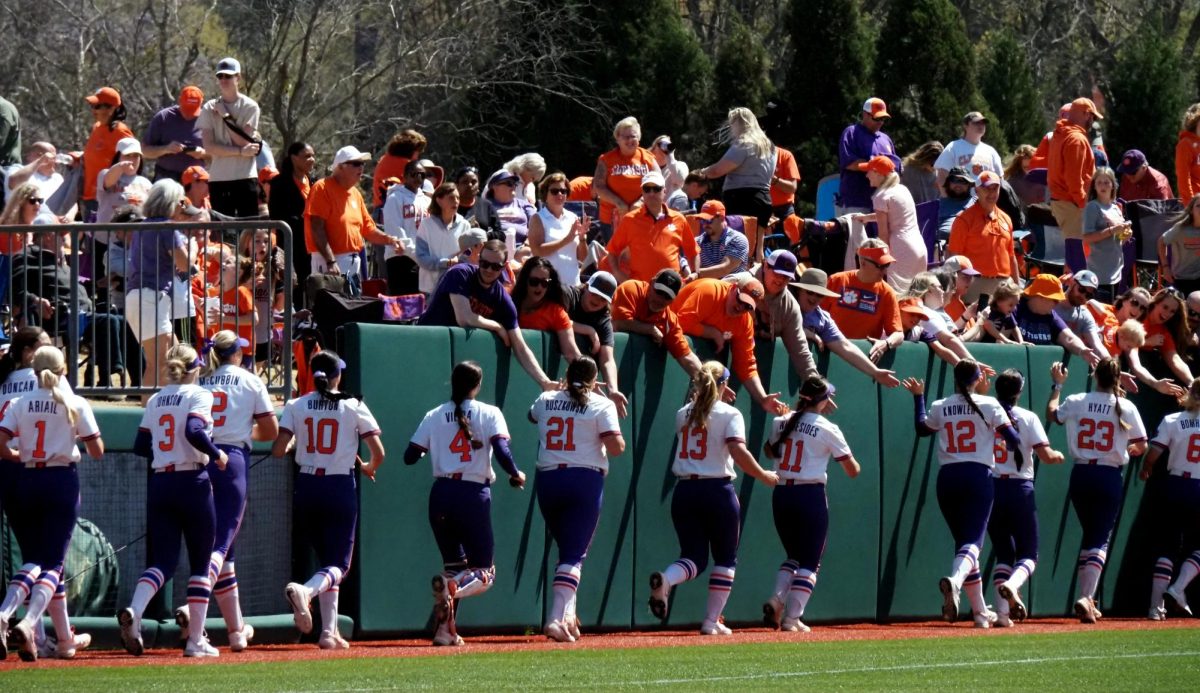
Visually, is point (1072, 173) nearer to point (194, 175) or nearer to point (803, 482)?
point (803, 482)

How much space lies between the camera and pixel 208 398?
11.7m

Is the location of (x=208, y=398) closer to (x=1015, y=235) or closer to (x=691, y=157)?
(x=1015, y=235)

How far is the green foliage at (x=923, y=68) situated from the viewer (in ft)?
88.7

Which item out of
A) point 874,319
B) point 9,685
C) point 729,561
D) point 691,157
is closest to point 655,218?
point 874,319

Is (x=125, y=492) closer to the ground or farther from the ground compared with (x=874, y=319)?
closer to the ground

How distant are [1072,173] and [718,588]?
276 inches

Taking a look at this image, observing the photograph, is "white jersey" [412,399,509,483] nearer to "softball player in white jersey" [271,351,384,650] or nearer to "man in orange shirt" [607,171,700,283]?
"softball player in white jersey" [271,351,384,650]

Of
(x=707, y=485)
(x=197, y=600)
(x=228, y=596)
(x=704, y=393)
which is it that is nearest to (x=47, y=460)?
(x=197, y=600)

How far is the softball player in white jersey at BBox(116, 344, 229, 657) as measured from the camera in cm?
1165

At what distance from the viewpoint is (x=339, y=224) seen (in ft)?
50.2

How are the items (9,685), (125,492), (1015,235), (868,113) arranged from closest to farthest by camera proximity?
(9,685), (125,492), (868,113), (1015,235)

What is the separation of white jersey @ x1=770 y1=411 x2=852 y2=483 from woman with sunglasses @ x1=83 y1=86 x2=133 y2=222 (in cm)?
695

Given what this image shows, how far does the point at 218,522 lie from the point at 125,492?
146cm

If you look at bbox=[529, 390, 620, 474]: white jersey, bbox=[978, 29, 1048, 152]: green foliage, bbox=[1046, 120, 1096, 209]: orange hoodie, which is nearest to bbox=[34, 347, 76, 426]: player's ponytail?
bbox=[529, 390, 620, 474]: white jersey
